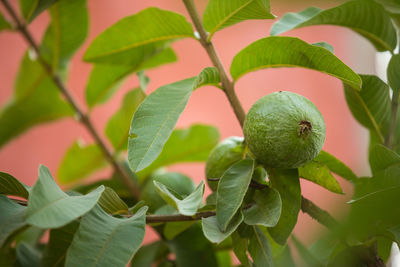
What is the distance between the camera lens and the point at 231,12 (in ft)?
2.07

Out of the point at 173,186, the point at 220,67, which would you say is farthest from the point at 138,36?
the point at 173,186

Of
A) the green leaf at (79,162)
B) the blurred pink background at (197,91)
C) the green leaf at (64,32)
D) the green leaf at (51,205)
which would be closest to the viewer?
the green leaf at (51,205)

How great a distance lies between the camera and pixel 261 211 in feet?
1.66

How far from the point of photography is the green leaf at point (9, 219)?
42 centimetres

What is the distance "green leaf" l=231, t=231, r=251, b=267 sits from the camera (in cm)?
52

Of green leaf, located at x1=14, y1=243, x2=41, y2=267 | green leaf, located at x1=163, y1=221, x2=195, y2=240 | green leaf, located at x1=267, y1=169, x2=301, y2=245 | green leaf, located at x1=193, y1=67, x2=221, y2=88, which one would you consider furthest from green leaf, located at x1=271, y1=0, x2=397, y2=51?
green leaf, located at x1=14, y1=243, x2=41, y2=267

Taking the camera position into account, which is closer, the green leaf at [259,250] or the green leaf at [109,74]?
the green leaf at [259,250]

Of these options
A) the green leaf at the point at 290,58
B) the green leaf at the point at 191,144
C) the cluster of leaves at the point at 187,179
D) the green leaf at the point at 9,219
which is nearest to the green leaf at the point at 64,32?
the cluster of leaves at the point at 187,179

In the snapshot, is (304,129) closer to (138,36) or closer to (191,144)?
(138,36)

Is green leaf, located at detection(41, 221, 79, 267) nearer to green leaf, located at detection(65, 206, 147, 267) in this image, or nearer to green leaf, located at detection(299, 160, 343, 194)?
green leaf, located at detection(65, 206, 147, 267)

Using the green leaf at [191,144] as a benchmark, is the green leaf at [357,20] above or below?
above

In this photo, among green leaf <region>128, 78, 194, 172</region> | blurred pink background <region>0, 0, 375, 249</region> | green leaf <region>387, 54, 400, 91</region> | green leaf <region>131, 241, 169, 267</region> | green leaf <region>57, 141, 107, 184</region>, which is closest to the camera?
green leaf <region>128, 78, 194, 172</region>

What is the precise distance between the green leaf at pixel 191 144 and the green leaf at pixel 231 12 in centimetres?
36

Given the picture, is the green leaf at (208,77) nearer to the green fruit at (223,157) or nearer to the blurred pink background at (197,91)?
the green fruit at (223,157)
